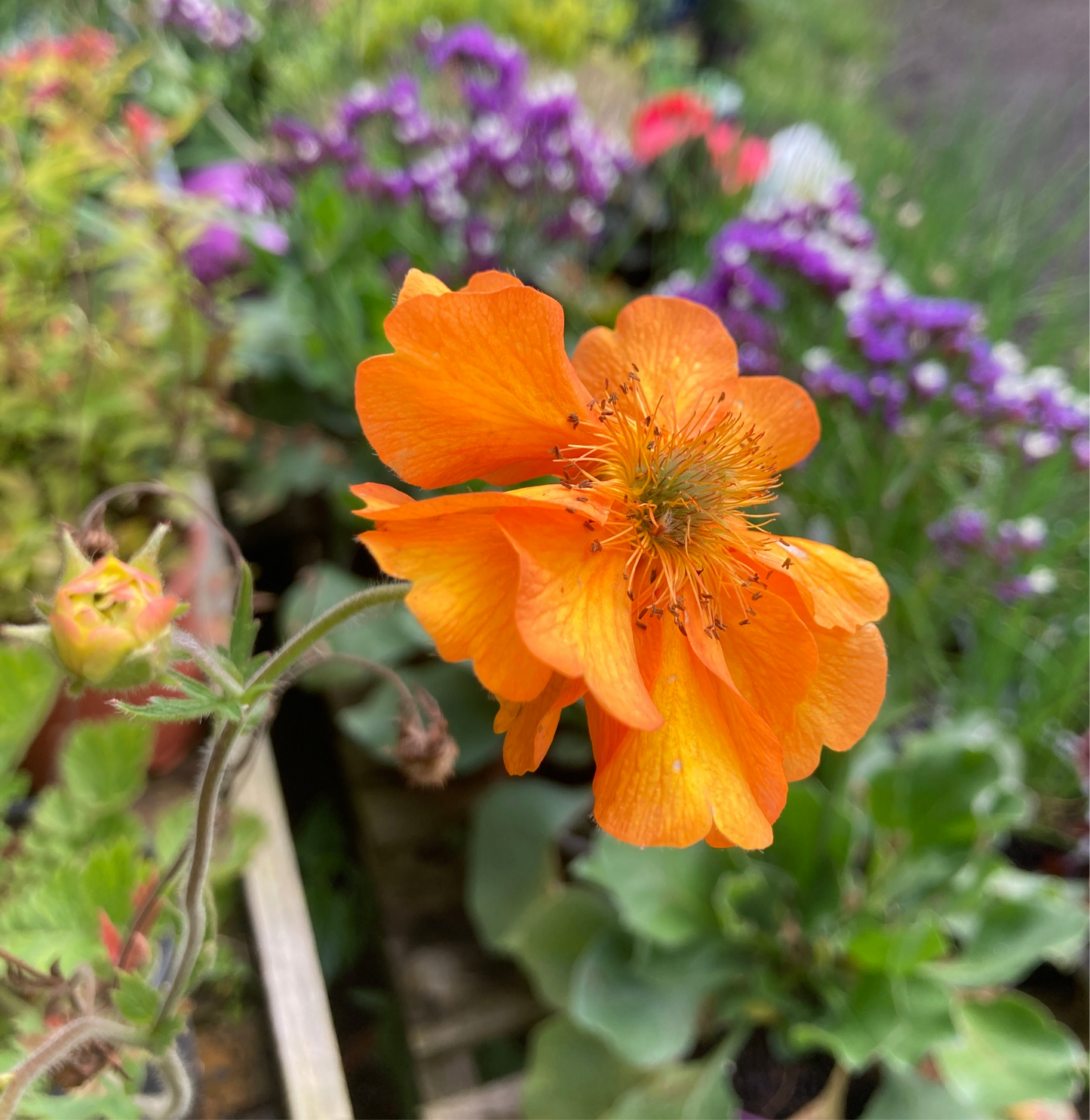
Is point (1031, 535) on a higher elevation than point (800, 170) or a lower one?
lower

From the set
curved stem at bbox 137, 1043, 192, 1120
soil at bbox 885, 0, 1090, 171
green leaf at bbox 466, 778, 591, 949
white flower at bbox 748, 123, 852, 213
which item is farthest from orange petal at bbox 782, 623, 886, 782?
soil at bbox 885, 0, 1090, 171

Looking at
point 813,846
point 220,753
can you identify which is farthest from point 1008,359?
point 220,753

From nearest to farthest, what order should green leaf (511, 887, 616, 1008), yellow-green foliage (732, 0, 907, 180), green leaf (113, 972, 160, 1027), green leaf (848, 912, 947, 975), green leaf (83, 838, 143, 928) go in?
green leaf (113, 972, 160, 1027)
green leaf (83, 838, 143, 928)
green leaf (848, 912, 947, 975)
green leaf (511, 887, 616, 1008)
yellow-green foliage (732, 0, 907, 180)

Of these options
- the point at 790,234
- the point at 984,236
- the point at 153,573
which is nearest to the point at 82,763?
the point at 153,573

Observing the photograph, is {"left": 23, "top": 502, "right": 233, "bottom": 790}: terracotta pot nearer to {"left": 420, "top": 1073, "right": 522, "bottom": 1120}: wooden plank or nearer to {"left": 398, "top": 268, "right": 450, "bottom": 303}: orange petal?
{"left": 420, "top": 1073, "right": 522, "bottom": 1120}: wooden plank

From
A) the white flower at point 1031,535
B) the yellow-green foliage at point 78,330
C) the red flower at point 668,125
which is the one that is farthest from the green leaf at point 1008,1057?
the red flower at point 668,125

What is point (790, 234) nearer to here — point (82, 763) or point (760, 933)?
point (760, 933)

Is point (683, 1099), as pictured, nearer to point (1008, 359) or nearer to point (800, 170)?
point (1008, 359)
